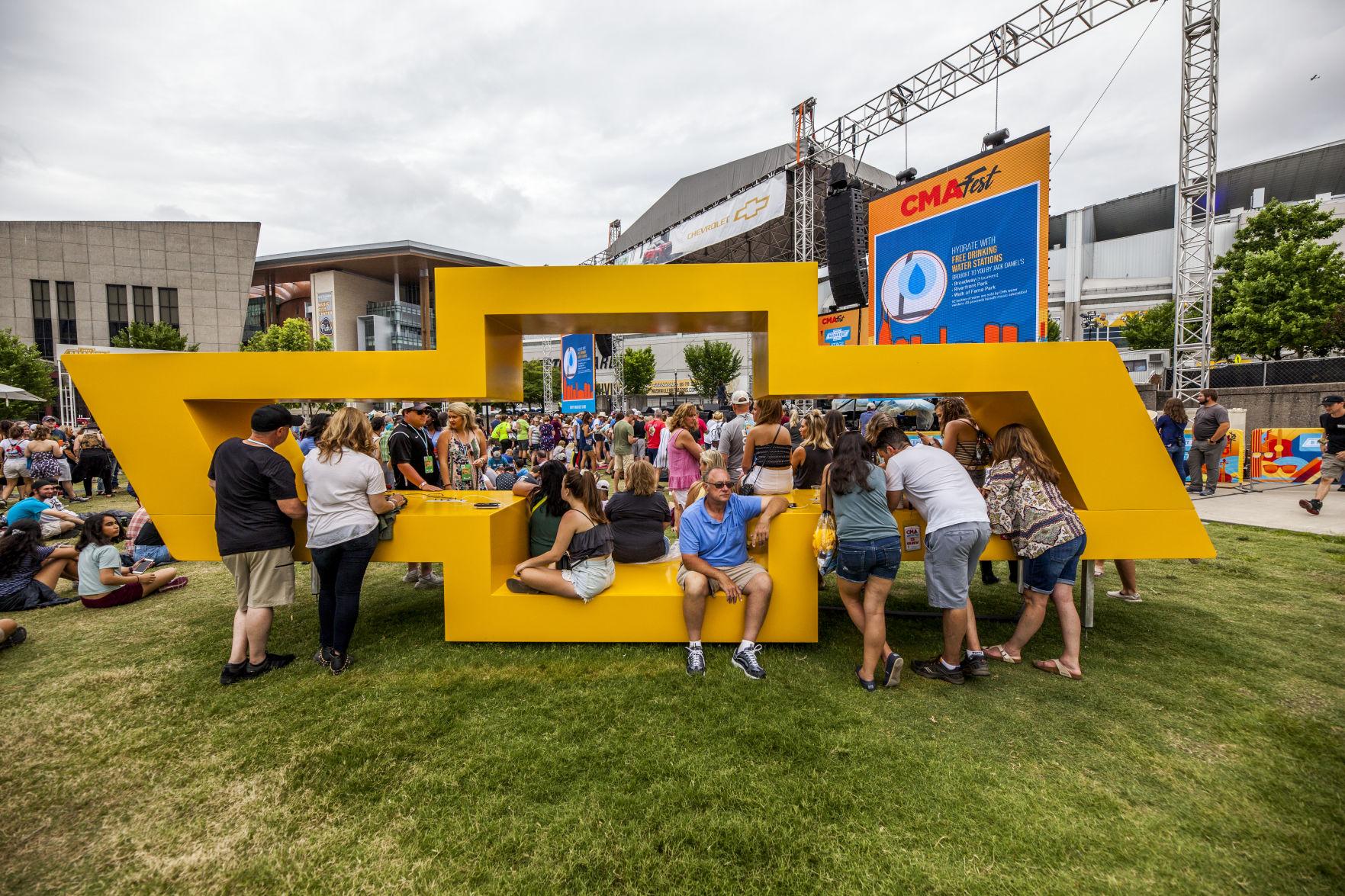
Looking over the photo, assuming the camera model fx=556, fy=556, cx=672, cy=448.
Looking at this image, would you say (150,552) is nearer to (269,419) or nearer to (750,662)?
(269,419)

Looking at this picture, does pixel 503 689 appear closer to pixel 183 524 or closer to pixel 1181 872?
pixel 183 524

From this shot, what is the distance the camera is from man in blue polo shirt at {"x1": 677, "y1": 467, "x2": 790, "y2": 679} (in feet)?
12.3

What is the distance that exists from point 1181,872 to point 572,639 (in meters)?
3.30

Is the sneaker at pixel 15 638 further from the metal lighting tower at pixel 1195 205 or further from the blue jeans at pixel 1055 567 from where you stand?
the metal lighting tower at pixel 1195 205

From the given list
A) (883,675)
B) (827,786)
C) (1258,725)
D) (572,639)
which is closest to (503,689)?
(572,639)

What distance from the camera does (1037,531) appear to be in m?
3.59

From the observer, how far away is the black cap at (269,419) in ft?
11.7

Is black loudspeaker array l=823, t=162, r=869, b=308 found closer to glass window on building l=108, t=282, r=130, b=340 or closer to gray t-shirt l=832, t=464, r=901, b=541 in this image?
gray t-shirt l=832, t=464, r=901, b=541

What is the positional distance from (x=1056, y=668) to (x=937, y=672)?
828 mm

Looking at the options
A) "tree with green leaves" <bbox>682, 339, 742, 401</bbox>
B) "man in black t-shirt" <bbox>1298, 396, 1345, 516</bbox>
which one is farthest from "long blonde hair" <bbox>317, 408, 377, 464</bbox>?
"tree with green leaves" <bbox>682, 339, 742, 401</bbox>

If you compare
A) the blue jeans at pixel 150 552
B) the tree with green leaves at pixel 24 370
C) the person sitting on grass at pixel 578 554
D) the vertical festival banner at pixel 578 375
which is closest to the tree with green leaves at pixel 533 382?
the tree with green leaves at pixel 24 370

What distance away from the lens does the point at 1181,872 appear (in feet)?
6.91

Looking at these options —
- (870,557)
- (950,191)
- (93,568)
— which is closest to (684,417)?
(870,557)

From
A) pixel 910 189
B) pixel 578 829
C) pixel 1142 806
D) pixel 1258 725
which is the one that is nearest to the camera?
pixel 578 829
